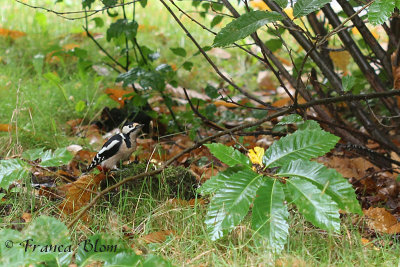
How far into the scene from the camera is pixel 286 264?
6.07 ft

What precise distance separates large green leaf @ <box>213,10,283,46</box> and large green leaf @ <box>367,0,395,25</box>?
1.03 feet

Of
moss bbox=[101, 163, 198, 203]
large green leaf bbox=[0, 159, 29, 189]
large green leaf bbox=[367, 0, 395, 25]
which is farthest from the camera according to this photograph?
moss bbox=[101, 163, 198, 203]

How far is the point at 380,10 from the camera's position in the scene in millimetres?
1724

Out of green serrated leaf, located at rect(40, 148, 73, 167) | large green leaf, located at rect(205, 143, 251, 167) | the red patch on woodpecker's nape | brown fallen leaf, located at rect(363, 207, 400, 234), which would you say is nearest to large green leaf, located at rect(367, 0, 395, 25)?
large green leaf, located at rect(205, 143, 251, 167)

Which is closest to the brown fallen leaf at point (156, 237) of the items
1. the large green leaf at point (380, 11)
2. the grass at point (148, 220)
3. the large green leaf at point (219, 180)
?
the grass at point (148, 220)

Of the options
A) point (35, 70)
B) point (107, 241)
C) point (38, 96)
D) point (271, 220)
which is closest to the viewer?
point (271, 220)

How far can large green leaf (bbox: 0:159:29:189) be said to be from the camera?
6.22 ft

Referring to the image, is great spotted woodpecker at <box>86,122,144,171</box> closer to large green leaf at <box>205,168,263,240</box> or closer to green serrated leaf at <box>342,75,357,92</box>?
large green leaf at <box>205,168,263,240</box>

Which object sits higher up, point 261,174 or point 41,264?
point 261,174

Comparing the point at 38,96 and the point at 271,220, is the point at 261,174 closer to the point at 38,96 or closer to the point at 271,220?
the point at 271,220

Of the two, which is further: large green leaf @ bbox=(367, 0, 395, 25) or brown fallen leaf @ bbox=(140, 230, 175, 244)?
brown fallen leaf @ bbox=(140, 230, 175, 244)

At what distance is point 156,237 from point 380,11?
1.28m

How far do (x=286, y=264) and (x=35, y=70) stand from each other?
135 inches

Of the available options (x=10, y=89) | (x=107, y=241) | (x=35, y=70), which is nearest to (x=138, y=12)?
(x=35, y=70)
